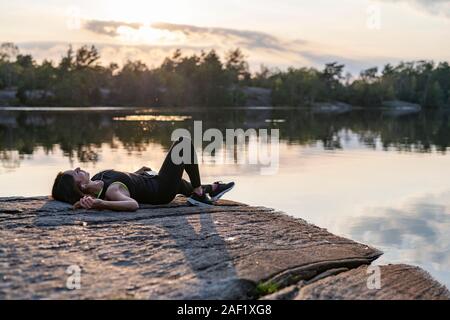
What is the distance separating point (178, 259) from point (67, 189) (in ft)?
10.7

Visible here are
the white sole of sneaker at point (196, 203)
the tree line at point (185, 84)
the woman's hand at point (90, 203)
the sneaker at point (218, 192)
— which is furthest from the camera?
the tree line at point (185, 84)

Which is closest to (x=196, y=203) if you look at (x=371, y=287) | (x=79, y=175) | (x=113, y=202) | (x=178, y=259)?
(x=113, y=202)

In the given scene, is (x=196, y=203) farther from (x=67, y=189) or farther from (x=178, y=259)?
(x=178, y=259)

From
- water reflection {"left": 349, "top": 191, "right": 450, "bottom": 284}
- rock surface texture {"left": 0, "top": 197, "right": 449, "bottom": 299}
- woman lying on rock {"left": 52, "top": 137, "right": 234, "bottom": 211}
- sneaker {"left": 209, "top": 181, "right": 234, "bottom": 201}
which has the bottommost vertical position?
water reflection {"left": 349, "top": 191, "right": 450, "bottom": 284}

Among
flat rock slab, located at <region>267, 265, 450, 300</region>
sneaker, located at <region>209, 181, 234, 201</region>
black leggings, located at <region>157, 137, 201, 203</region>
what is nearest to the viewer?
flat rock slab, located at <region>267, 265, 450, 300</region>

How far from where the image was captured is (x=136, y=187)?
9.05m

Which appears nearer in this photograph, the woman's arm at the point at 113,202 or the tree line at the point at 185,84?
the woman's arm at the point at 113,202

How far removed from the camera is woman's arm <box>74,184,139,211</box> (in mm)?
8422

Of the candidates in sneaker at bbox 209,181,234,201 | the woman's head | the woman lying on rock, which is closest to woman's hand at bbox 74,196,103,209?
the woman lying on rock

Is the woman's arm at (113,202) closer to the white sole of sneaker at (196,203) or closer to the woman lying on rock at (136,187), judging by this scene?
the woman lying on rock at (136,187)

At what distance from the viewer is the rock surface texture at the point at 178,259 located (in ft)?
17.5

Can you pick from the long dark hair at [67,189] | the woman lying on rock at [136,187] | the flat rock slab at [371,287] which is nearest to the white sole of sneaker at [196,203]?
the woman lying on rock at [136,187]

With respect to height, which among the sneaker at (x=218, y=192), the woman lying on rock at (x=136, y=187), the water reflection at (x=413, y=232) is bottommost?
the water reflection at (x=413, y=232)

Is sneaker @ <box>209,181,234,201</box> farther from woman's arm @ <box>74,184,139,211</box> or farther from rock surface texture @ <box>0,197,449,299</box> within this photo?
woman's arm @ <box>74,184,139,211</box>
